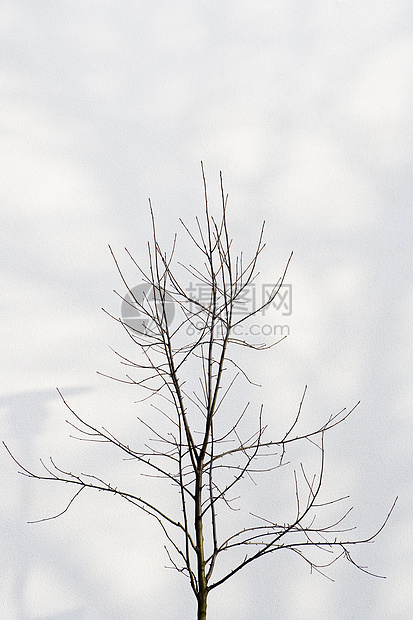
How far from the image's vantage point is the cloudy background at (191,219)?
2025 millimetres

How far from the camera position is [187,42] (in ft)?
6.90

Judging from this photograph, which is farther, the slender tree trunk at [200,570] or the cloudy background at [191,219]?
the cloudy background at [191,219]

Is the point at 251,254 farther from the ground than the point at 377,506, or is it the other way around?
the point at 251,254

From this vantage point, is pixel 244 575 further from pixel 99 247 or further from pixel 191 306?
pixel 99 247

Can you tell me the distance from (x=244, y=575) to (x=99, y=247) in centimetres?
118

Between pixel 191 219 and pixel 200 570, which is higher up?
pixel 191 219

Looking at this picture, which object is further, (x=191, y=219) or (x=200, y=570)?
(x=191, y=219)

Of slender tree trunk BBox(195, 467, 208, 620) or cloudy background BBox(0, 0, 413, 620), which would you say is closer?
slender tree trunk BBox(195, 467, 208, 620)

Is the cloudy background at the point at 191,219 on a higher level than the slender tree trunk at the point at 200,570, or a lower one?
A: higher

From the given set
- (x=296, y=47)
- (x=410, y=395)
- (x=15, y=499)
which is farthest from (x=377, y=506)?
(x=296, y=47)

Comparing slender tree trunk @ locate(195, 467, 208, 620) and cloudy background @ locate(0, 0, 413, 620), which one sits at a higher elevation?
cloudy background @ locate(0, 0, 413, 620)

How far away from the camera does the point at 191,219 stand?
2.08 m

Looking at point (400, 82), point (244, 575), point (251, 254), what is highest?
point (400, 82)

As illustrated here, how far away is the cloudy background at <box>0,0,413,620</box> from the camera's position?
203 cm
